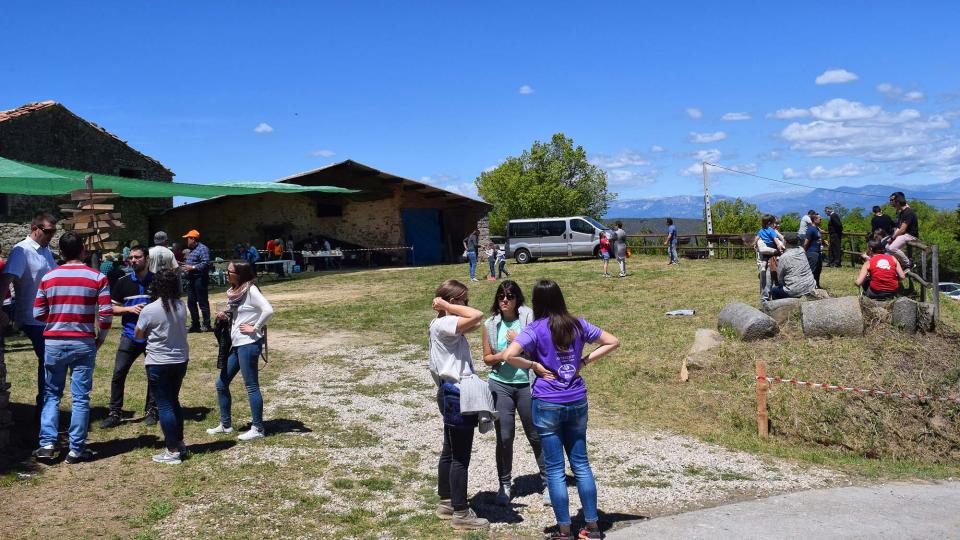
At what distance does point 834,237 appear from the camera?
1920 centimetres

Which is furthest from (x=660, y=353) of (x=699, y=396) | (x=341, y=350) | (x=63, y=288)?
(x=63, y=288)

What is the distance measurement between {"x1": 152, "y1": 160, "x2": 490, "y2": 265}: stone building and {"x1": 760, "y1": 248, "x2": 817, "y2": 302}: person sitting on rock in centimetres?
1819

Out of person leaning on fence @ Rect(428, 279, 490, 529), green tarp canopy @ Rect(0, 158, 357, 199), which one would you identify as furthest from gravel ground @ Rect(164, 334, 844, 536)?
green tarp canopy @ Rect(0, 158, 357, 199)

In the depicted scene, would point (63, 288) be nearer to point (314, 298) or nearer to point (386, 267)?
point (314, 298)

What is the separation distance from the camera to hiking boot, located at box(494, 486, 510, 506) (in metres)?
5.28

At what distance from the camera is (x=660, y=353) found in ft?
33.7

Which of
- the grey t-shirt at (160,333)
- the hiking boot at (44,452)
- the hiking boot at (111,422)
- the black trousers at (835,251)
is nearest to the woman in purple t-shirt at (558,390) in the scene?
the grey t-shirt at (160,333)

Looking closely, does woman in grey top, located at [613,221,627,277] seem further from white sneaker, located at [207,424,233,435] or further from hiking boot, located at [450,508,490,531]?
hiking boot, located at [450,508,490,531]

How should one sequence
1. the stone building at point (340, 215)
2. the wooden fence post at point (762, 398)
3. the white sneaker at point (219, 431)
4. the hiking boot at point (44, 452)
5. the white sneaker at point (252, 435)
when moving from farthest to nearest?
the stone building at point (340, 215)
the wooden fence post at point (762, 398)
the white sneaker at point (219, 431)
the white sneaker at point (252, 435)
the hiking boot at point (44, 452)

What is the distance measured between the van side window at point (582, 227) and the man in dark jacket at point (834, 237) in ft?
25.8

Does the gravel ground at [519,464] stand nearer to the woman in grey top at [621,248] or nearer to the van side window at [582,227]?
the woman in grey top at [621,248]

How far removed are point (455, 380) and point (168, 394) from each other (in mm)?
2563

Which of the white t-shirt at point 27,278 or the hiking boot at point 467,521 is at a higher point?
the white t-shirt at point 27,278

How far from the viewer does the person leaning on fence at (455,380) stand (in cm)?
463
